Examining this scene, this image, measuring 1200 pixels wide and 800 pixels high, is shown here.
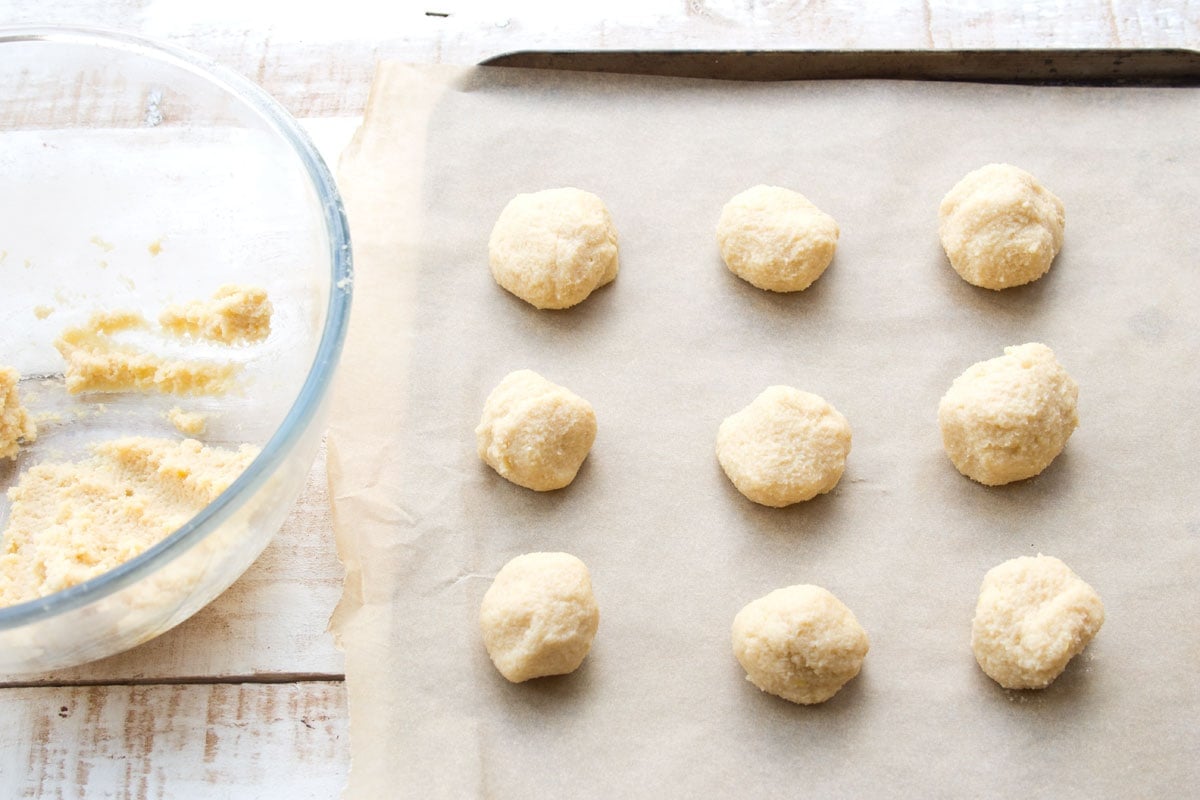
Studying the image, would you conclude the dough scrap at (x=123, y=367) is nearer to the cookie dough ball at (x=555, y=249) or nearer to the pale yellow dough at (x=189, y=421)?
the pale yellow dough at (x=189, y=421)

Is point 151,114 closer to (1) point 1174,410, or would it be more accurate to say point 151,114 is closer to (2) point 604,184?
(2) point 604,184

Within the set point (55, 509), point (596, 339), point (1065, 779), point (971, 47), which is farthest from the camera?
point (971, 47)

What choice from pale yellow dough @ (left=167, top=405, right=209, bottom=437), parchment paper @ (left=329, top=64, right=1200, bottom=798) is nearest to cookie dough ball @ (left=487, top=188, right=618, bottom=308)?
parchment paper @ (left=329, top=64, right=1200, bottom=798)

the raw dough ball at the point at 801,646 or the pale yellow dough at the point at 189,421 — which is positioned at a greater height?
the pale yellow dough at the point at 189,421

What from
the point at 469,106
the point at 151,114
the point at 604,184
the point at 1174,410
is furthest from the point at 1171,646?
the point at 151,114

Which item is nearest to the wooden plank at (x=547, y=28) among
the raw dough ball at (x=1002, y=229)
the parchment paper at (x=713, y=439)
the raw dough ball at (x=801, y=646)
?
the parchment paper at (x=713, y=439)

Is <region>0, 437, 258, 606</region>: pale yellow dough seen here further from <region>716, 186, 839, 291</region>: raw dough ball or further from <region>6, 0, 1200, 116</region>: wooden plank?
<region>716, 186, 839, 291</region>: raw dough ball
